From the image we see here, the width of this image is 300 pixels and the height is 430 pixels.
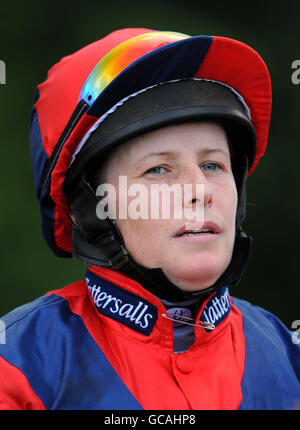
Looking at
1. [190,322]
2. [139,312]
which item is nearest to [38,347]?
[139,312]

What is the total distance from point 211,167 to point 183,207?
228 millimetres

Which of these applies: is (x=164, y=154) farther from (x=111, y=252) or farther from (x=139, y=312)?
(x=139, y=312)

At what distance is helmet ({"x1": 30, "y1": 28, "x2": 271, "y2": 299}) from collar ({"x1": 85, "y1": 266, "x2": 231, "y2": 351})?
0.05m

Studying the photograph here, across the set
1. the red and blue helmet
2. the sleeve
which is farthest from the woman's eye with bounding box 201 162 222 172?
the sleeve

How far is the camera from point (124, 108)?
190cm

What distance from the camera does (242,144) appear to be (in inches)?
87.3

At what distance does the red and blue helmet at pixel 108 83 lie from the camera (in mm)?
1868

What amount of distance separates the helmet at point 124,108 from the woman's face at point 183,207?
1.8 inches

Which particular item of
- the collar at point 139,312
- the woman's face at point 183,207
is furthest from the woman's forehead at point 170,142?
the collar at point 139,312

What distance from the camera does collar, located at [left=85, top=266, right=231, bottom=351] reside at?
1892 millimetres

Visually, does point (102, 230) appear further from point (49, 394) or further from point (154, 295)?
point (49, 394)

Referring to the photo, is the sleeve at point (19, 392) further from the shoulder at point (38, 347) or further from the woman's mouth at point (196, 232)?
the woman's mouth at point (196, 232)

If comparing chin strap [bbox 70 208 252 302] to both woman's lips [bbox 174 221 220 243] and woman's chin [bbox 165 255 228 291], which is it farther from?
woman's lips [bbox 174 221 220 243]
